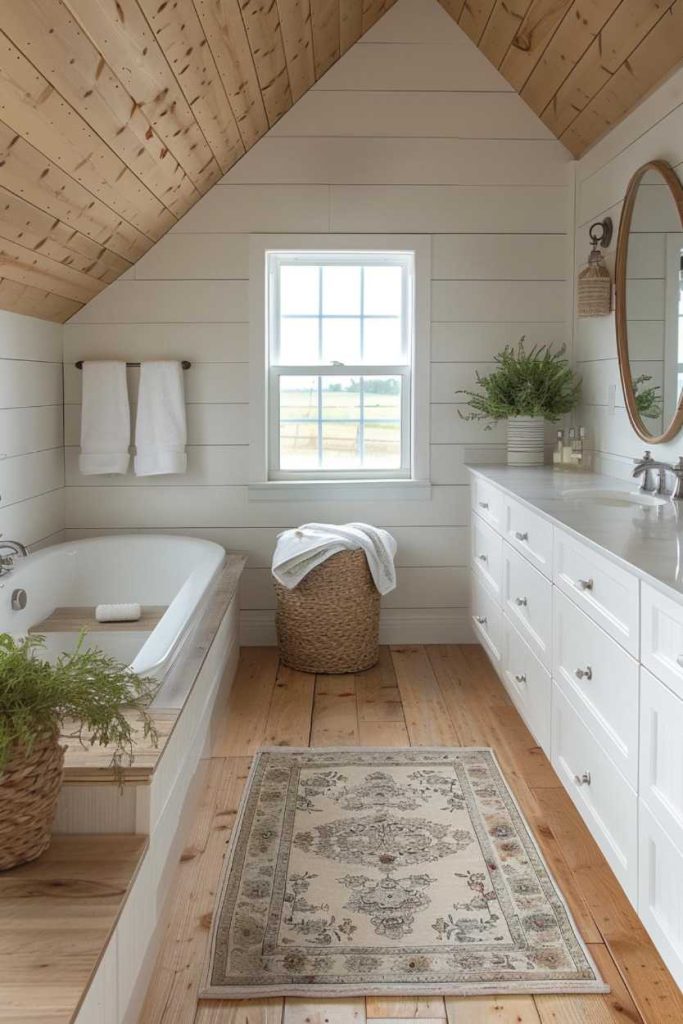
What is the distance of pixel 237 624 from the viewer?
4344 mm

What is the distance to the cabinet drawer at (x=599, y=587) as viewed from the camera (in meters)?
2.01

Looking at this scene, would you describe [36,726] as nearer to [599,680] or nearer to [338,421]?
[599,680]

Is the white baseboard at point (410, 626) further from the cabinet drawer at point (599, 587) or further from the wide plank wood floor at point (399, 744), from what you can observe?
the cabinet drawer at point (599, 587)

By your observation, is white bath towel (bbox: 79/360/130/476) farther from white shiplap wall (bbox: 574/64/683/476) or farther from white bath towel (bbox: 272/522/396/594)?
white shiplap wall (bbox: 574/64/683/476)

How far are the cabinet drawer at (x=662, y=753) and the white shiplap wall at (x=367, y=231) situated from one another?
8.68 feet

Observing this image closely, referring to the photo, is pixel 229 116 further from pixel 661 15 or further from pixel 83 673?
pixel 83 673

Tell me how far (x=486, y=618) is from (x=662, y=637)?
2.12 metres

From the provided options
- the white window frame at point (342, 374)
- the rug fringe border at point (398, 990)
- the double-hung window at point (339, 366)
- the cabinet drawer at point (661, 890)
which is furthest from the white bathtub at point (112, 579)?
the cabinet drawer at point (661, 890)

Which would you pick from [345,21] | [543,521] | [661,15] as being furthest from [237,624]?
[661,15]

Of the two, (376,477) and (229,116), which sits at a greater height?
(229,116)

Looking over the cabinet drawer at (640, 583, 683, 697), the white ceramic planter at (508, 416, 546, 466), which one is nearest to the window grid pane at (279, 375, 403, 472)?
the white ceramic planter at (508, 416, 546, 466)

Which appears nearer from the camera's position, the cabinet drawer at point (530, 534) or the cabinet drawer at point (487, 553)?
the cabinet drawer at point (530, 534)

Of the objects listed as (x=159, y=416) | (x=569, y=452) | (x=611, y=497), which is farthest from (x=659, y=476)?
(x=159, y=416)

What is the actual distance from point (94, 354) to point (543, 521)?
2378 mm
